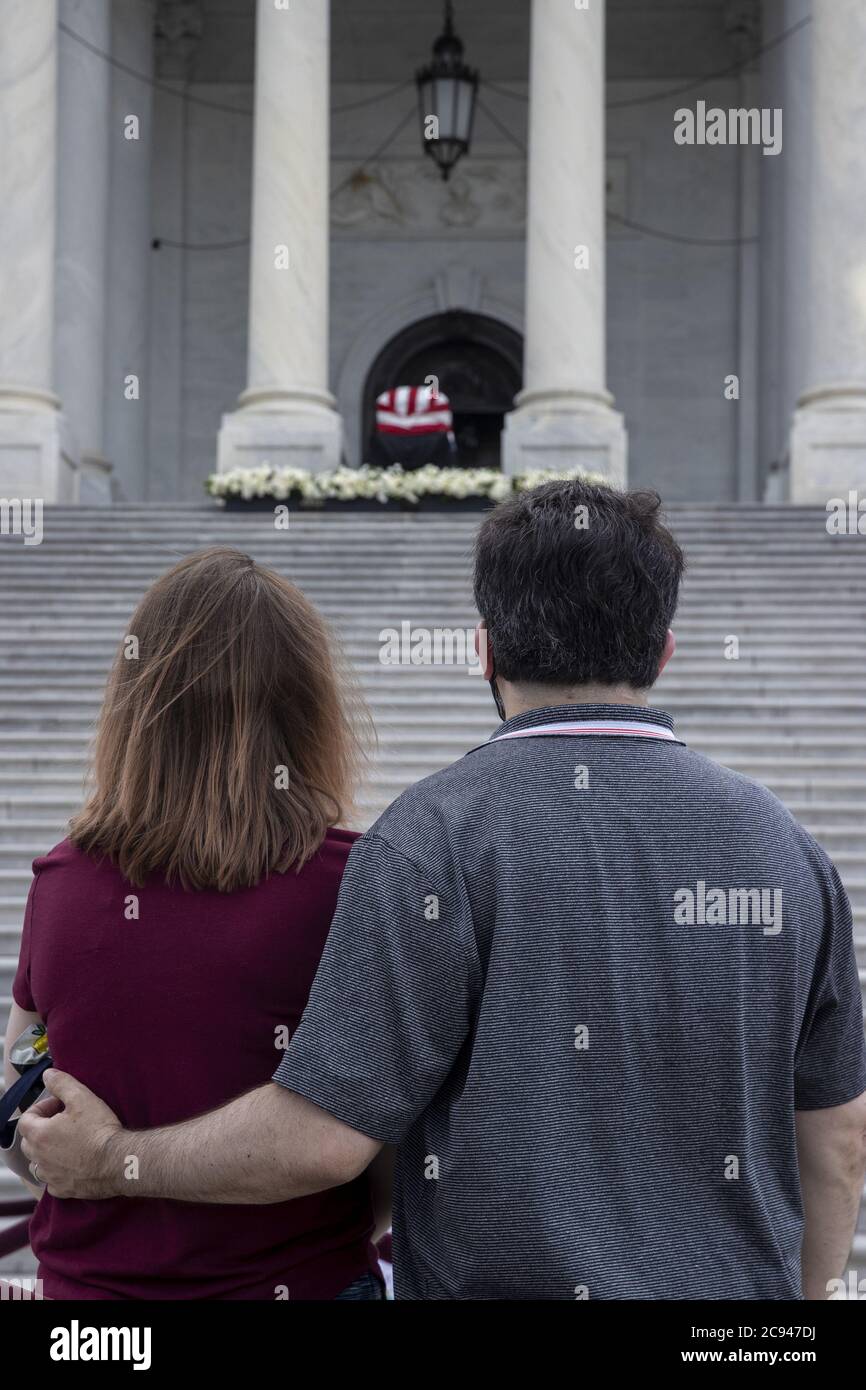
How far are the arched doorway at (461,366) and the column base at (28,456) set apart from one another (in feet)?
27.4

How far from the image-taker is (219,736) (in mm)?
2330

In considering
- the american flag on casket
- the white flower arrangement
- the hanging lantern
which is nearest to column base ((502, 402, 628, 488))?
the american flag on casket

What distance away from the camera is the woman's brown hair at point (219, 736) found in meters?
2.25

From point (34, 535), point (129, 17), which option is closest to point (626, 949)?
point (34, 535)

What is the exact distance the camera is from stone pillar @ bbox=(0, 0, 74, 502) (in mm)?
17297

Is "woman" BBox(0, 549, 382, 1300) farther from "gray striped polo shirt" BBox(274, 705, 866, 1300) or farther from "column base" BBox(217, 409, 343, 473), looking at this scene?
"column base" BBox(217, 409, 343, 473)

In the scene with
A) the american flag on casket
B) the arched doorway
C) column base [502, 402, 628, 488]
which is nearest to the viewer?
column base [502, 402, 628, 488]

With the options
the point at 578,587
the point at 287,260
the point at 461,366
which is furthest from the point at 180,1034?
the point at 461,366

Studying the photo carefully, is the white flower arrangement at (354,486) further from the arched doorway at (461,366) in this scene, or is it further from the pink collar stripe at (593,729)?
the pink collar stripe at (593,729)

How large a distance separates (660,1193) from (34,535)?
525 inches

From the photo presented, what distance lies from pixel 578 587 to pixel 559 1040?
0.61 m

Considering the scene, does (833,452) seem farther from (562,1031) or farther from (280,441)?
(562,1031)

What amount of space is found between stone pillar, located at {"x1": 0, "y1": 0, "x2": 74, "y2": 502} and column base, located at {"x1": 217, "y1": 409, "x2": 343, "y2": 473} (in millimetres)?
1917

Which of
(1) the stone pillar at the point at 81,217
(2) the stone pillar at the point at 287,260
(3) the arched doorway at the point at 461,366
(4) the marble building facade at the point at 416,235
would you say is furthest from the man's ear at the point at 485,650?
(3) the arched doorway at the point at 461,366
